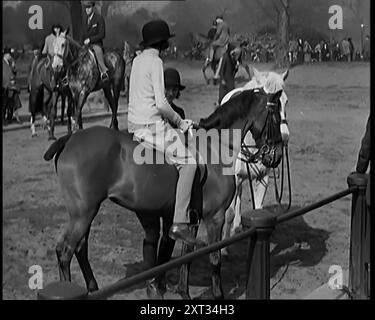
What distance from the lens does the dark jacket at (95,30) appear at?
8781mm

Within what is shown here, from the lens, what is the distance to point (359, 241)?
3.85 meters

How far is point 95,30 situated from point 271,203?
381cm

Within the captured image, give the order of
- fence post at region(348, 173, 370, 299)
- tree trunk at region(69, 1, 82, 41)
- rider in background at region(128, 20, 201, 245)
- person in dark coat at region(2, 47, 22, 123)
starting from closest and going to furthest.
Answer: fence post at region(348, 173, 370, 299), rider in background at region(128, 20, 201, 245), tree trunk at region(69, 1, 82, 41), person in dark coat at region(2, 47, 22, 123)

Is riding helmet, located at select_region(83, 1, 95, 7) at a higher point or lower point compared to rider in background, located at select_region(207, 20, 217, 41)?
higher

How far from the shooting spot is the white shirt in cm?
380

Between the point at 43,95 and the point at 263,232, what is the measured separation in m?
7.40

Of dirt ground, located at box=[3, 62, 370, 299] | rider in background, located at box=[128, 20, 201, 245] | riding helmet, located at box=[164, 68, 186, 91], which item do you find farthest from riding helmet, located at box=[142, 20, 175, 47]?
dirt ground, located at box=[3, 62, 370, 299]

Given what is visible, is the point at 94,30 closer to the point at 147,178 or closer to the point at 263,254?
the point at 147,178

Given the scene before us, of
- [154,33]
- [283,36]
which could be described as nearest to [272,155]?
[154,33]

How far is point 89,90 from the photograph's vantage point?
28.4 ft

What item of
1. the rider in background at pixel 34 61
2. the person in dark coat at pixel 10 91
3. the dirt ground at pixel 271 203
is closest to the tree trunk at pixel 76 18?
the rider in background at pixel 34 61

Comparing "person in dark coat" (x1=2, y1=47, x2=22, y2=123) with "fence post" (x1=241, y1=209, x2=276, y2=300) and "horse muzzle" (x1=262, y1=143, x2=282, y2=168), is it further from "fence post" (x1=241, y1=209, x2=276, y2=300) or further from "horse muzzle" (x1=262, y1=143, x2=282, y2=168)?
"fence post" (x1=241, y1=209, x2=276, y2=300)

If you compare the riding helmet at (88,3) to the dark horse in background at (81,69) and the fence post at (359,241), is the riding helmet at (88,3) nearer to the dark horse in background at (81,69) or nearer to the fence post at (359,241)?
the dark horse in background at (81,69)
